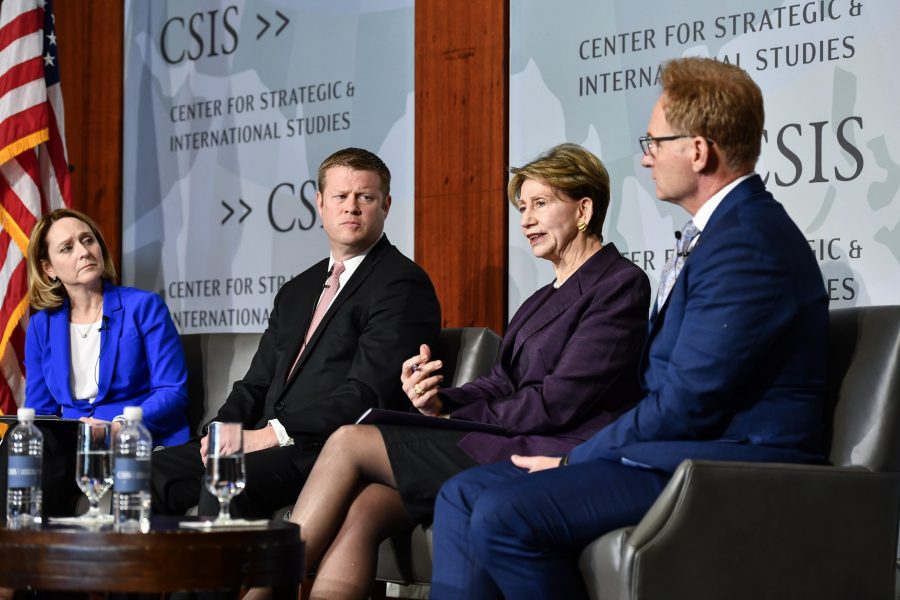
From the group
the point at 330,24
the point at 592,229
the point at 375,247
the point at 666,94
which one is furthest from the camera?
the point at 330,24

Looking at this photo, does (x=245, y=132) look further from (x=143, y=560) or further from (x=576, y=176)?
(x=143, y=560)

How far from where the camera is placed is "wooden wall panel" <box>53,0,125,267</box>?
224 inches

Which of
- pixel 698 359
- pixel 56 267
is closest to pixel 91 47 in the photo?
pixel 56 267

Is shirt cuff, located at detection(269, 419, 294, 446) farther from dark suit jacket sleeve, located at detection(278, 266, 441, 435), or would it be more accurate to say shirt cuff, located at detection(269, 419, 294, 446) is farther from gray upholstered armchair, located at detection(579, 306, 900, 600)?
gray upholstered armchair, located at detection(579, 306, 900, 600)

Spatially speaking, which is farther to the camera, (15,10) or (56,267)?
(15,10)

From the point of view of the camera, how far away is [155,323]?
432cm

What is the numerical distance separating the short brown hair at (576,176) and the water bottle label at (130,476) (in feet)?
4.82

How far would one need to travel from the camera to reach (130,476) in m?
2.43

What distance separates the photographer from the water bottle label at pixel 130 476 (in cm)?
242

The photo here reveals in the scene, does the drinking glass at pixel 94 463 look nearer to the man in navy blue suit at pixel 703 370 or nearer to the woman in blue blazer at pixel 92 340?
the man in navy blue suit at pixel 703 370

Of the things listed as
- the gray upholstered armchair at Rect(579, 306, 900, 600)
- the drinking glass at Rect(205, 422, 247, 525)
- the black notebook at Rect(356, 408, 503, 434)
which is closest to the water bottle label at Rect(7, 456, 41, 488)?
the drinking glass at Rect(205, 422, 247, 525)

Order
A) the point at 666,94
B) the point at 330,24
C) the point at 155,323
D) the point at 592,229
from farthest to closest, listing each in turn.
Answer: the point at 330,24
the point at 155,323
the point at 592,229
the point at 666,94

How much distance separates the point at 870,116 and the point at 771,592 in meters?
1.77

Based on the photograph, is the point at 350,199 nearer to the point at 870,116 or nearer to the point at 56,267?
the point at 56,267
